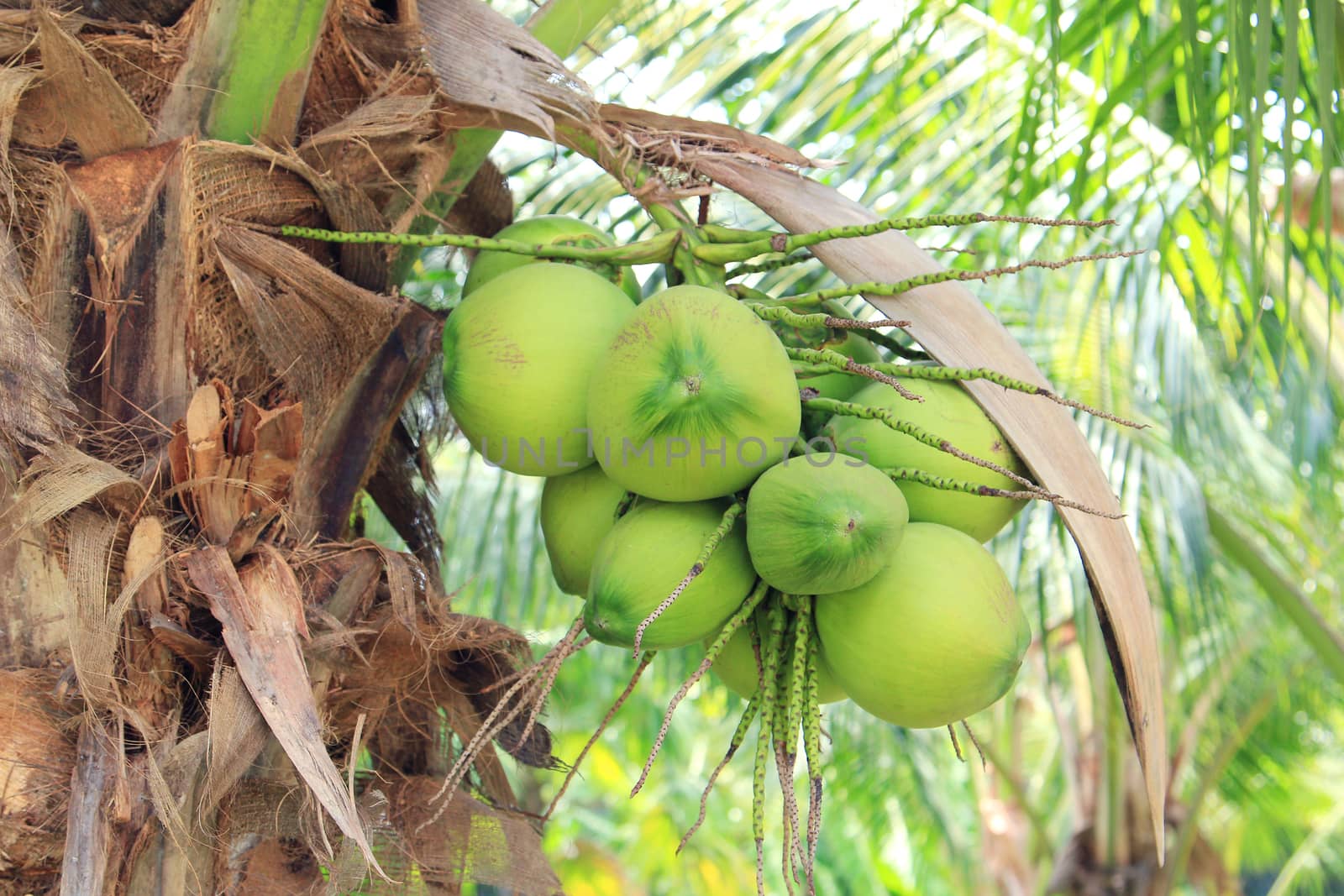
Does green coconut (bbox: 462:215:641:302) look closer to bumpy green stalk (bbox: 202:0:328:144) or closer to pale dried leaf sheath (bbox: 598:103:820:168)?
pale dried leaf sheath (bbox: 598:103:820:168)

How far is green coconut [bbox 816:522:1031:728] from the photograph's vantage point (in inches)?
35.1

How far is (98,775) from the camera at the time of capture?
33.6 inches

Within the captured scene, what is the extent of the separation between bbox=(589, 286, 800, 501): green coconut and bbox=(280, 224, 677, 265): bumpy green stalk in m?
0.19

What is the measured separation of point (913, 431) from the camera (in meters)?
0.90

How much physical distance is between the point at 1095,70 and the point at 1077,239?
350 mm

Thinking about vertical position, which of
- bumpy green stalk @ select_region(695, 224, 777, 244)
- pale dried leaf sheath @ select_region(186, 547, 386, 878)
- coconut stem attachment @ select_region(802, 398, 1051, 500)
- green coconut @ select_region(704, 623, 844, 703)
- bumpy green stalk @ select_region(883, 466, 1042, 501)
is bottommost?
pale dried leaf sheath @ select_region(186, 547, 386, 878)

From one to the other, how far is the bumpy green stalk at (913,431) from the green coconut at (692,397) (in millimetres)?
64

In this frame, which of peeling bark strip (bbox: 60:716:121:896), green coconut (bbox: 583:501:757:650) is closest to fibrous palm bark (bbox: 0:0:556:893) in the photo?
peeling bark strip (bbox: 60:716:121:896)

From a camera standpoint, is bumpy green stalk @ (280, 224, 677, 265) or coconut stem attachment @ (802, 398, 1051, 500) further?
bumpy green stalk @ (280, 224, 677, 265)

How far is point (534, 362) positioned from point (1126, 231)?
170 cm

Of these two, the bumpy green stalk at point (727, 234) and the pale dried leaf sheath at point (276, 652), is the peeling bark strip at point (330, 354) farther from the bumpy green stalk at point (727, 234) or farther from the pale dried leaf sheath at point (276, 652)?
the bumpy green stalk at point (727, 234)

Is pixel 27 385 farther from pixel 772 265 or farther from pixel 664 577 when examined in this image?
pixel 772 265

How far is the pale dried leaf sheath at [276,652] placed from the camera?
2.76ft

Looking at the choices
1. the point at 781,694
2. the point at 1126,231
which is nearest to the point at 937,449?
the point at 781,694
